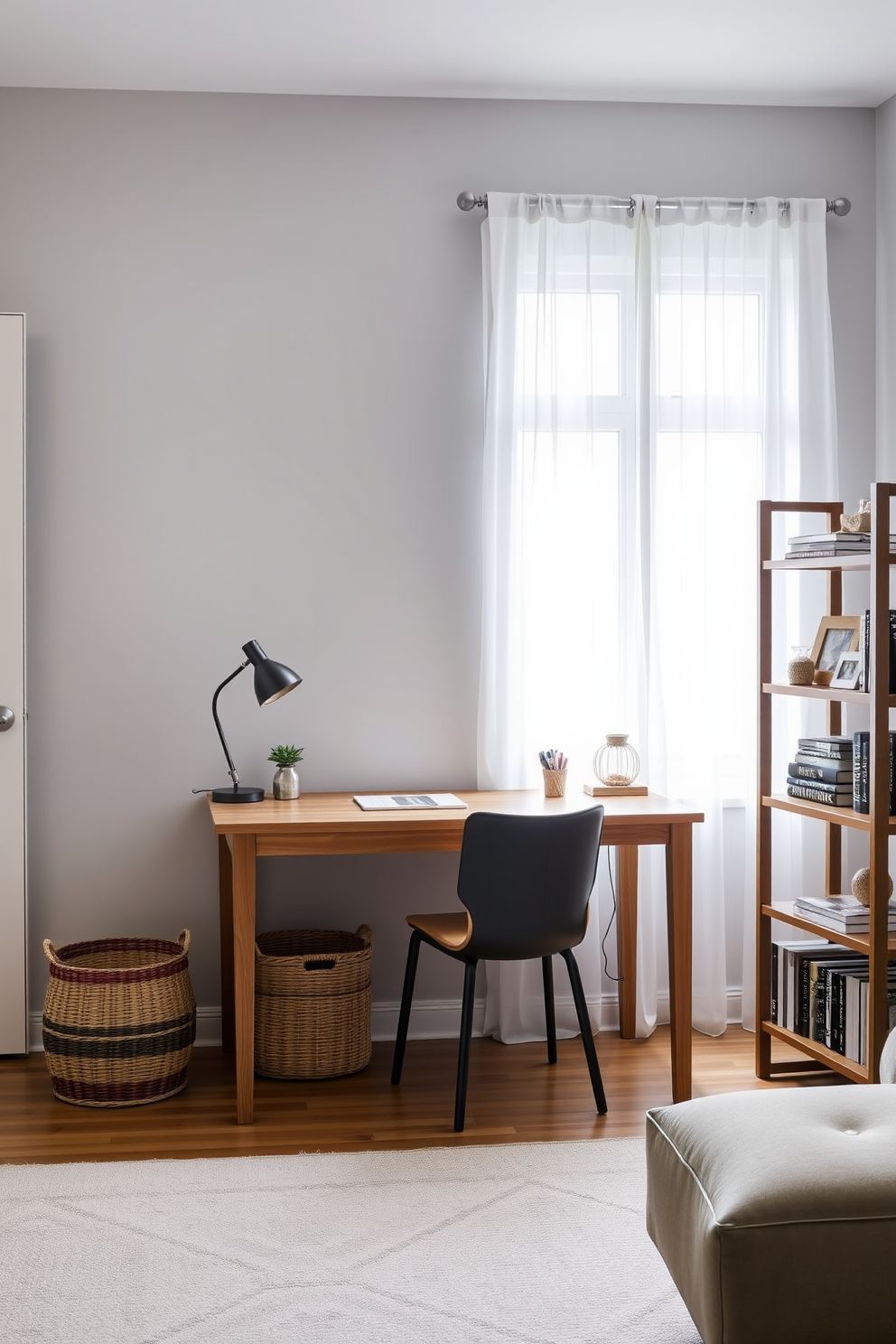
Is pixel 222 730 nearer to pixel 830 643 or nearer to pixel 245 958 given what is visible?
pixel 245 958

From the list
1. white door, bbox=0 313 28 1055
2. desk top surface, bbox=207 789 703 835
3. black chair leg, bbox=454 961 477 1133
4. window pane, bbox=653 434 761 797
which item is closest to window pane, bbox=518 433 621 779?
window pane, bbox=653 434 761 797

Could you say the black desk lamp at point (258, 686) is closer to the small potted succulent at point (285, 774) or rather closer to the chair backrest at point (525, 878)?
the small potted succulent at point (285, 774)

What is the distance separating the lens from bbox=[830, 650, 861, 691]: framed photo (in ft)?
10.0

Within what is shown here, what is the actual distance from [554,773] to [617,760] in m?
0.19

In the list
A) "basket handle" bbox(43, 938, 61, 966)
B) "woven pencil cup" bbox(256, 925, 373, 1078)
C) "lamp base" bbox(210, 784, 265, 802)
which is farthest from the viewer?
"lamp base" bbox(210, 784, 265, 802)

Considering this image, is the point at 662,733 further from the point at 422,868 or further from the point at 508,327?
the point at 508,327

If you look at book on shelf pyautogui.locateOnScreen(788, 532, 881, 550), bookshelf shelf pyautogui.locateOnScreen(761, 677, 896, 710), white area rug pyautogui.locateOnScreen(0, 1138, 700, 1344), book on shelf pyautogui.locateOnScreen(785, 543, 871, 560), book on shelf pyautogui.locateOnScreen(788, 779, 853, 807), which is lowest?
white area rug pyautogui.locateOnScreen(0, 1138, 700, 1344)

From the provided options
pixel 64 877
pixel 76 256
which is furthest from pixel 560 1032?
pixel 76 256

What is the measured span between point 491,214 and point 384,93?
0.49 m

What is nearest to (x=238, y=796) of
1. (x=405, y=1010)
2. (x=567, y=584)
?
(x=405, y=1010)

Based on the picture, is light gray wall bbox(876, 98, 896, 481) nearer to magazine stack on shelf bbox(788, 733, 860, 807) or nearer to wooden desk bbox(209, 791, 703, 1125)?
magazine stack on shelf bbox(788, 733, 860, 807)

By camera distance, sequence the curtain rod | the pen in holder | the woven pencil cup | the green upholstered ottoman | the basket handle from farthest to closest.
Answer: the curtain rod < the pen in holder < the woven pencil cup < the basket handle < the green upholstered ottoman

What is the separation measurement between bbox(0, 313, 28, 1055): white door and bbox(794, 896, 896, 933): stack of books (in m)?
2.18

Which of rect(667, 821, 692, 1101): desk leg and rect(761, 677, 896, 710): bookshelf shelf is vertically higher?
rect(761, 677, 896, 710): bookshelf shelf
